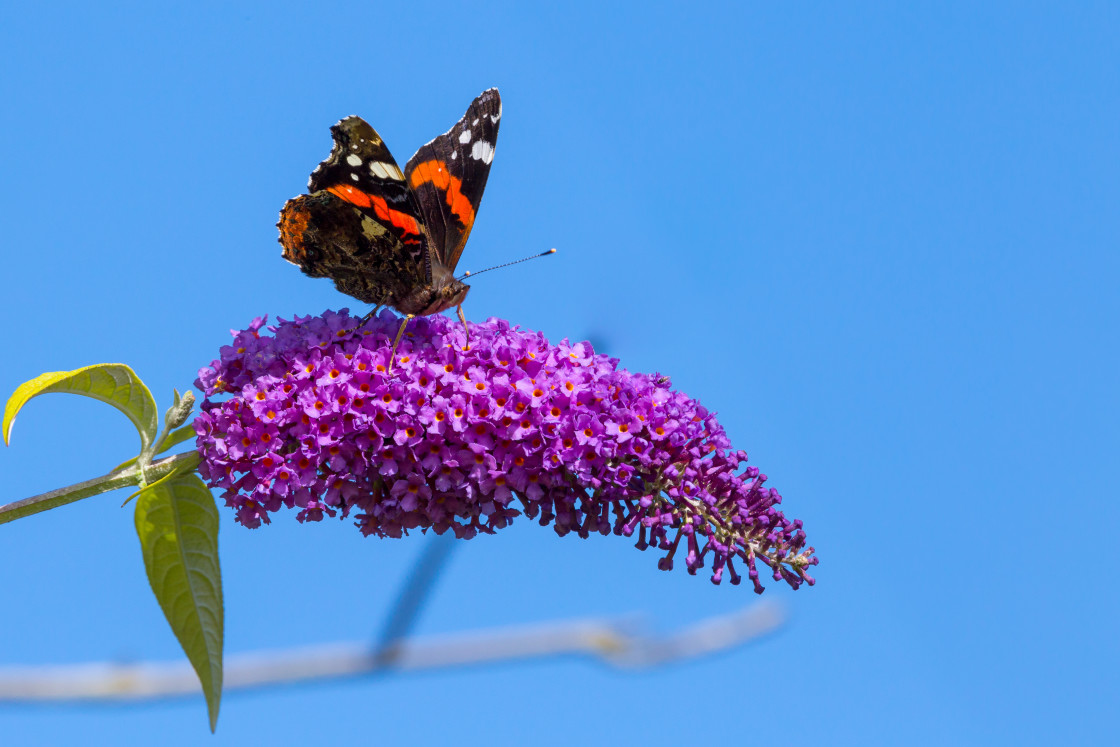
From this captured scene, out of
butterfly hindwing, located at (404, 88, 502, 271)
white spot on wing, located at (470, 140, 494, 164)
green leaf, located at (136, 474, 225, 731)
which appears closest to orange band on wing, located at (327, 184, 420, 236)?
butterfly hindwing, located at (404, 88, 502, 271)

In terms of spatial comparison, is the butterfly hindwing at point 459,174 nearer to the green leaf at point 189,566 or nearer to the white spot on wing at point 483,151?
the white spot on wing at point 483,151

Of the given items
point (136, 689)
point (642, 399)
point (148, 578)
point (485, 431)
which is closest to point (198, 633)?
point (148, 578)

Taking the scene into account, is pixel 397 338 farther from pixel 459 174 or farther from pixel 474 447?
pixel 459 174

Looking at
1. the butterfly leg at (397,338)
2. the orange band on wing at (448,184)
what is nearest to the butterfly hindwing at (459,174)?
the orange band on wing at (448,184)

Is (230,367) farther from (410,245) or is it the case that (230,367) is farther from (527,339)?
(527,339)

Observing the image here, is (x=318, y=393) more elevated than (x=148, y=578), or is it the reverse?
(x=318, y=393)

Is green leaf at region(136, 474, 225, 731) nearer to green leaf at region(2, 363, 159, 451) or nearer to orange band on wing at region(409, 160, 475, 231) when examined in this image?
green leaf at region(2, 363, 159, 451)
